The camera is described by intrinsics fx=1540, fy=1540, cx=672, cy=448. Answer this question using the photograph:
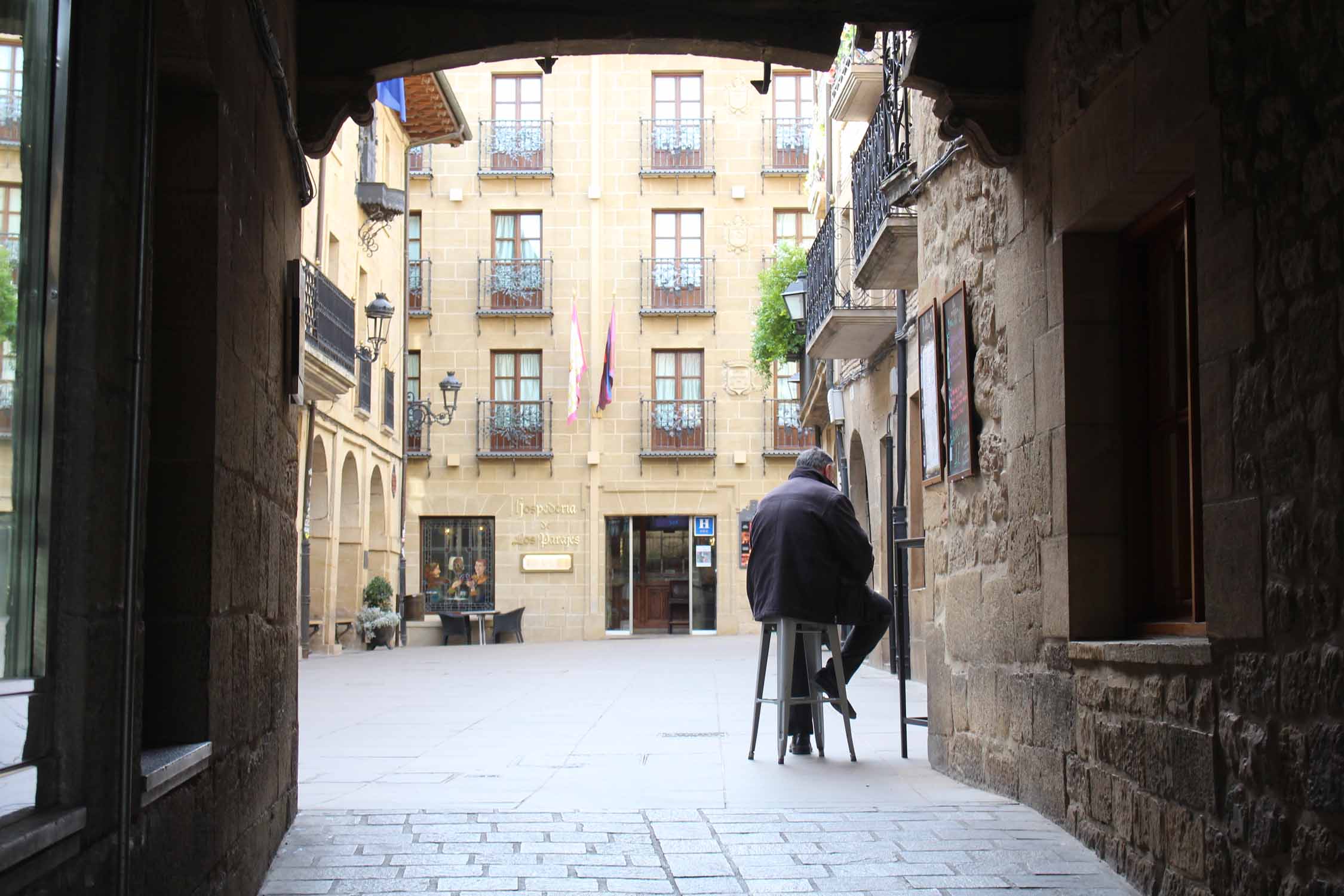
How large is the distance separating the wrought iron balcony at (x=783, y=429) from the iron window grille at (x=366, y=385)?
29.6 ft

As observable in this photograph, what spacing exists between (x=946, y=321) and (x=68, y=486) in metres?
5.19

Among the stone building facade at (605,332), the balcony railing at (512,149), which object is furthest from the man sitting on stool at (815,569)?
the balcony railing at (512,149)

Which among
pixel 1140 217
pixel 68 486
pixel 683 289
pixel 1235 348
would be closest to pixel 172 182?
pixel 68 486

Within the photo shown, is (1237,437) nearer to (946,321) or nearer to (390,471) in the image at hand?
(946,321)

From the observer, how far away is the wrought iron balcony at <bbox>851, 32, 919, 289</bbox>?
1082cm

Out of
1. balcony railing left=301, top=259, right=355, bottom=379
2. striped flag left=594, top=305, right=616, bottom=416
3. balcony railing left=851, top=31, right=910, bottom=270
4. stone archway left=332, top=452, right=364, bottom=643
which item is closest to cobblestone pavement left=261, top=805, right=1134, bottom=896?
balcony railing left=851, top=31, right=910, bottom=270

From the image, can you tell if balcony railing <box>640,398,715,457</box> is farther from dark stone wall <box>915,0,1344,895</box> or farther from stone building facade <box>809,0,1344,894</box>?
dark stone wall <box>915,0,1344,895</box>

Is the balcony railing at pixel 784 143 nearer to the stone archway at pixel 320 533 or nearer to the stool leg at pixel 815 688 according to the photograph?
the stone archway at pixel 320 533

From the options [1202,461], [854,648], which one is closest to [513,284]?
[854,648]

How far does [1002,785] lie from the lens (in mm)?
6465

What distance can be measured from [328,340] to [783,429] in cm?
1360

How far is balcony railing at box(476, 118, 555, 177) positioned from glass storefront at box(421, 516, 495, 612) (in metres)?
7.46

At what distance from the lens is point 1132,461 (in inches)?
221

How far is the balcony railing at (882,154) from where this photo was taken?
10.4 meters
